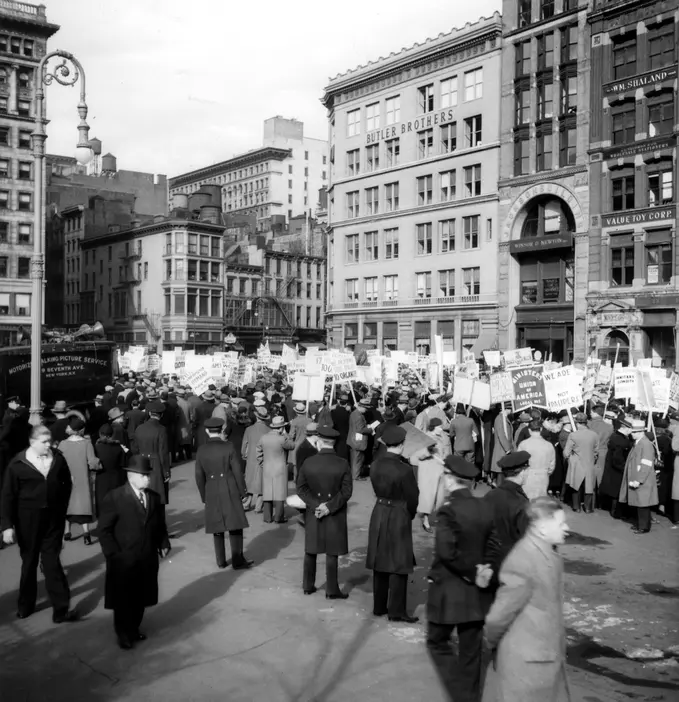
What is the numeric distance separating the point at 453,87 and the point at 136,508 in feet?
174

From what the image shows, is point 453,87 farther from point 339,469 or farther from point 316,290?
point 339,469

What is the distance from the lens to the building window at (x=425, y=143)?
190 ft

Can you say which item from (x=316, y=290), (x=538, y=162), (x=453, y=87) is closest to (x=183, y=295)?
(x=316, y=290)

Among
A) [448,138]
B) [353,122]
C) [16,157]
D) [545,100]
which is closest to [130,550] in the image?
[545,100]

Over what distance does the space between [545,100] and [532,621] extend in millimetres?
49921

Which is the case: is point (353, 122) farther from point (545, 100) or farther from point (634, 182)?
point (634, 182)

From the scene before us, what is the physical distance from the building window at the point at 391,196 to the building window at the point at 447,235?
479 centimetres

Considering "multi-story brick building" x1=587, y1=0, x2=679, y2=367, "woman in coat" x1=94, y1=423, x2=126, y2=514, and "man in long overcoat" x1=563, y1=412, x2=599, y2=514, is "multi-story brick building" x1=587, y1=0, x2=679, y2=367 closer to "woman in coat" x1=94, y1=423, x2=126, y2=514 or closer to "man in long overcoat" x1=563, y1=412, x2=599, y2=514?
"man in long overcoat" x1=563, y1=412, x2=599, y2=514

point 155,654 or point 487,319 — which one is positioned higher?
point 487,319

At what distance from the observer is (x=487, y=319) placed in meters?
54.0

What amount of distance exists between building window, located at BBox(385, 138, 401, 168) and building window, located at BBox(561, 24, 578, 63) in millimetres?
14696

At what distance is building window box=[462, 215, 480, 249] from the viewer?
54.8 meters

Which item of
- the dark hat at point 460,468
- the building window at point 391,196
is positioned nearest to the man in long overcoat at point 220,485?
the dark hat at point 460,468

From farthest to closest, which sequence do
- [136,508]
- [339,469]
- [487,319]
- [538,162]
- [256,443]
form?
[487,319] < [538,162] < [256,443] < [339,469] < [136,508]
